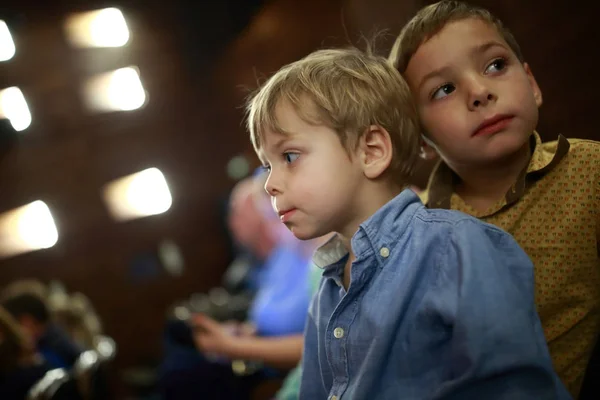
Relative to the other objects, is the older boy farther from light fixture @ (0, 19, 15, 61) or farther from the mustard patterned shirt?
light fixture @ (0, 19, 15, 61)

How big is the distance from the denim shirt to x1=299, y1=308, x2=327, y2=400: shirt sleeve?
0.14ft

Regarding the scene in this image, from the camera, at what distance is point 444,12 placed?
2.08 feet

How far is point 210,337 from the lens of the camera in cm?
134

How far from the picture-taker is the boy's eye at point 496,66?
23.7 inches

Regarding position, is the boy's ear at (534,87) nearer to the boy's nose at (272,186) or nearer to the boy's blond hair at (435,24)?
the boy's blond hair at (435,24)

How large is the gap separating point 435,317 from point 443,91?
30 centimetres

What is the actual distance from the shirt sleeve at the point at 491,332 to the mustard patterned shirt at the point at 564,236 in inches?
4.8

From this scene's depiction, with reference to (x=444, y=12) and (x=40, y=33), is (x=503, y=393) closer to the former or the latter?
(x=444, y=12)

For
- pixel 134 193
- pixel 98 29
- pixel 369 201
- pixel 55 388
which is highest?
pixel 98 29

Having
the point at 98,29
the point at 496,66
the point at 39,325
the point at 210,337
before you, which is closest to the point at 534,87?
the point at 496,66

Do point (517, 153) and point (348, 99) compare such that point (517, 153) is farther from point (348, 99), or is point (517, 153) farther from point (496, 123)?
point (348, 99)

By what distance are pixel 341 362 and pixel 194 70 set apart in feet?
4.29

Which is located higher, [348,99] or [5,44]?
[5,44]

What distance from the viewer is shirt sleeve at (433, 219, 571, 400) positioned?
491 millimetres
